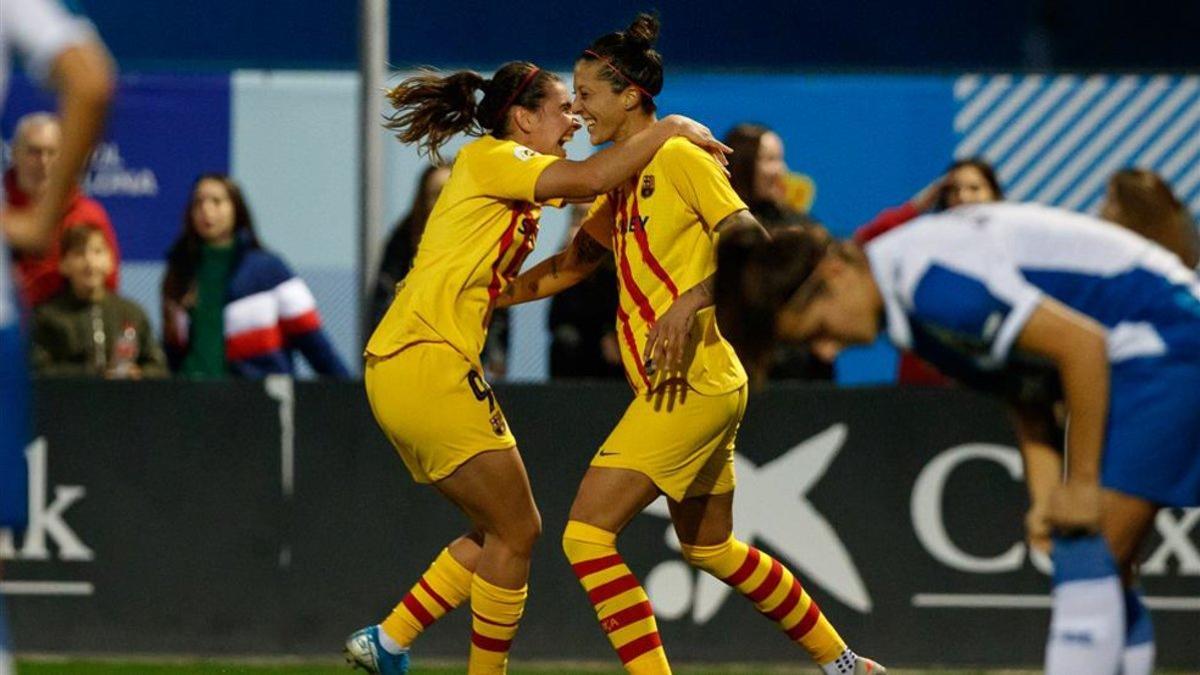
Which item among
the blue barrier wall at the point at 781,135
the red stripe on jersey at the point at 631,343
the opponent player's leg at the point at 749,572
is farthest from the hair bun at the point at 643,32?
the blue barrier wall at the point at 781,135

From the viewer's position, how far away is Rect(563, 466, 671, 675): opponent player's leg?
6438 mm

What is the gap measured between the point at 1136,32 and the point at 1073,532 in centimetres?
978

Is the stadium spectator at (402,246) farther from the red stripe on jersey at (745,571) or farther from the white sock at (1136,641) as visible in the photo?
the white sock at (1136,641)

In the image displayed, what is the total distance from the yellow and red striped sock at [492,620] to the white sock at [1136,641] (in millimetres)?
1966

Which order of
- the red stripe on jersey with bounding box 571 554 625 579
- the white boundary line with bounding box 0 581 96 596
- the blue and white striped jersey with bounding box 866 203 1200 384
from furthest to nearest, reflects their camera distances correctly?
the white boundary line with bounding box 0 581 96 596 → the red stripe on jersey with bounding box 571 554 625 579 → the blue and white striped jersey with bounding box 866 203 1200 384

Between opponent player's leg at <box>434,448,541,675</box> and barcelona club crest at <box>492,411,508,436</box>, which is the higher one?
barcelona club crest at <box>492,411,508,436</box>

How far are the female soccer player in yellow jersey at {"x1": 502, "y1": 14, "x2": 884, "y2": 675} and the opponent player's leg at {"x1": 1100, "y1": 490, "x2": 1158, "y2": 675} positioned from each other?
1584 mm

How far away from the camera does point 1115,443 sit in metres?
5.09

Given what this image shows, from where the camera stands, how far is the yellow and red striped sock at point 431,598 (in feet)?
23.1

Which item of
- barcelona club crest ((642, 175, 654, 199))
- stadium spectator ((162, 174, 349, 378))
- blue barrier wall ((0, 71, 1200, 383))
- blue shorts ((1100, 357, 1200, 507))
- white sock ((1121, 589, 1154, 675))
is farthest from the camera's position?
blue barrier wall ((0, 71, 1200, 383))

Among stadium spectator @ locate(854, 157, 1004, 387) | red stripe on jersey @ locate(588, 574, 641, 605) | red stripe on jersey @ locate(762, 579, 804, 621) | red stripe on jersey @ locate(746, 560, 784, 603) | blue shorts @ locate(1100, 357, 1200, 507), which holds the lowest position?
red stripe on jersey @ locate(762, 579, 804, 621)

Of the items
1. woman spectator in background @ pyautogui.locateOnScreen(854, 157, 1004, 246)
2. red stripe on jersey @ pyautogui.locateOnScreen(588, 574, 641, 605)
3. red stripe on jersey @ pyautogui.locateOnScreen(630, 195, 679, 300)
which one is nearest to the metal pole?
woman spectator in background @ pyautogui.locateOnScreen(854, 157, 1004, 246)

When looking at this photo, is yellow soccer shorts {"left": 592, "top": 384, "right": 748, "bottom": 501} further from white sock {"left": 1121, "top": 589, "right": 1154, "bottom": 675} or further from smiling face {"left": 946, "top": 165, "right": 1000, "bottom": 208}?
Result: smiling face {"left": 946, "top": 165, "right": 1000, "bottom": 208}

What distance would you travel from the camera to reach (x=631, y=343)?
667 centimetres
